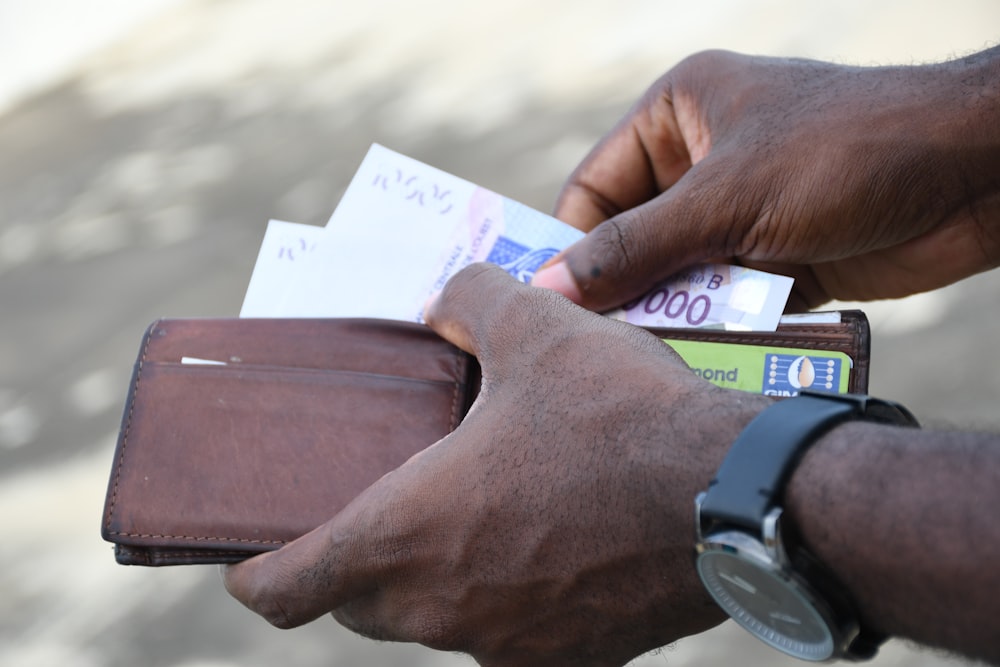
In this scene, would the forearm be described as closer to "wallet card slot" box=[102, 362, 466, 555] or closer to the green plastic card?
the green plastic card

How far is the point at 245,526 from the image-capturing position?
97 cm

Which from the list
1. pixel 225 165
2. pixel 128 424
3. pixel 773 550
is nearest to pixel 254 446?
pixel 128 424

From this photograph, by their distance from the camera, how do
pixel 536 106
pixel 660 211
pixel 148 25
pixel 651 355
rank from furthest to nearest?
pixel 148 25
pixel 536 106
pixel 660 211
pixel 651 355

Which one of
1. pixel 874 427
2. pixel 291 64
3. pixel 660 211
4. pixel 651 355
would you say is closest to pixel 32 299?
pixel 291 64

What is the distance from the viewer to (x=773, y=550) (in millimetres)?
654

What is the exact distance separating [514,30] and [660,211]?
1.69 m

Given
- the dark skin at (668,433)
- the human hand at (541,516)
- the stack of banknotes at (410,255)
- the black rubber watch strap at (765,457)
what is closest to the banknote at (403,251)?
the stack of banknotes at (410,255)

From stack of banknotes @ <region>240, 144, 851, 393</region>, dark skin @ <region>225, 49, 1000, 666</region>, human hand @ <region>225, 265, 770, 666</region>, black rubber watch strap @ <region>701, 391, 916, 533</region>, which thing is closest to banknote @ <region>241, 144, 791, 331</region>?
stack of banknotes @ <region>240, 144, 851, 393</region>

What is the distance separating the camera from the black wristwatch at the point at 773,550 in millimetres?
660

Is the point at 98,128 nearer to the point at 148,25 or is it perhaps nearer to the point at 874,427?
the point at 148,25

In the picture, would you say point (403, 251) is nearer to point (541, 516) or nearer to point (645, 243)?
point (645, 243)

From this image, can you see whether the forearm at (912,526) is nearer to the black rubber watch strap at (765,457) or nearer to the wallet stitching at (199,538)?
the black rubber watch strap at (765,457)

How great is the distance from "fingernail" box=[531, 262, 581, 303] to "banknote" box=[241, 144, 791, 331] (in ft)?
0.29

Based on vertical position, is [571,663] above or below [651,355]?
below
